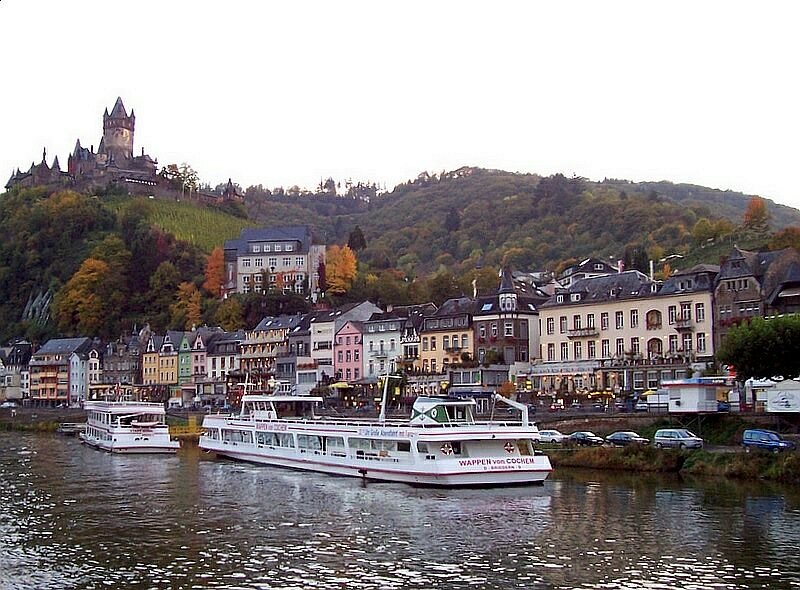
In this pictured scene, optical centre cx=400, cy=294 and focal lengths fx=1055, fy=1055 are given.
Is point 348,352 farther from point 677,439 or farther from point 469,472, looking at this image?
point 469,472

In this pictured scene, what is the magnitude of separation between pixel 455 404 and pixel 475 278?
286 feet

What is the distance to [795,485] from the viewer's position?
45188mm

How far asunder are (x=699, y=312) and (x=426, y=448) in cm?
3650

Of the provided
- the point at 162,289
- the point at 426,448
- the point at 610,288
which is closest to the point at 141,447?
the point at 426,448

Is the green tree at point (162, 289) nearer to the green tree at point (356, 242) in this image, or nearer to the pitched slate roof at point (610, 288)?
the green tree at point (356, 242)

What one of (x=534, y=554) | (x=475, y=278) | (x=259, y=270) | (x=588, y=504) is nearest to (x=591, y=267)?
(x=475, y=278)

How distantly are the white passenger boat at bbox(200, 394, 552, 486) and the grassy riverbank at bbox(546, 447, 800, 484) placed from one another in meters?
5.49

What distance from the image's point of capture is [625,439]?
188 ft

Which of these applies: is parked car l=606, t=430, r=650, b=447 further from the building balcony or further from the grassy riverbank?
the building balcony

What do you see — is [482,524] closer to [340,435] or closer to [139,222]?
[340,435]

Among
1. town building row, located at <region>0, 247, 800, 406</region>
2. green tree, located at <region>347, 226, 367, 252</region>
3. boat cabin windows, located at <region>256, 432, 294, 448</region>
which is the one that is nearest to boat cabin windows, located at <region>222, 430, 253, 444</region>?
boat cabin windows, located at <region>256, 432, 294, 448</region>

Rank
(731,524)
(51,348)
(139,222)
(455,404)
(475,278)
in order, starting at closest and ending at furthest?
(731,524) < (455,404) < (475,278) < (51,348) < (139,222)

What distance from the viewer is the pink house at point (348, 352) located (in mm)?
106881

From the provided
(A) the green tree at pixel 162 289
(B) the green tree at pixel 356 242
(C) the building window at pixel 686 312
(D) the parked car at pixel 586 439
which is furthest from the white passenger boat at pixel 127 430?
(B) the green tree at pixel 356 242
